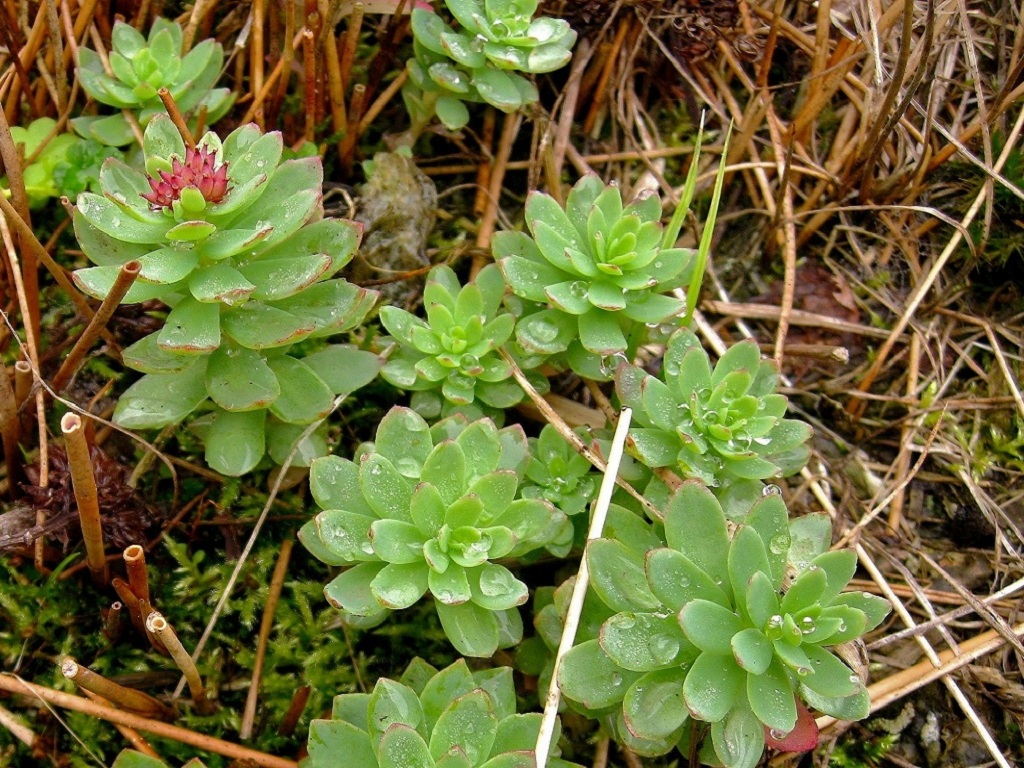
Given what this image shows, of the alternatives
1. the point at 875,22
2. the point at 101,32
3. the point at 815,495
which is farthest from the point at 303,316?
the point at 875,22

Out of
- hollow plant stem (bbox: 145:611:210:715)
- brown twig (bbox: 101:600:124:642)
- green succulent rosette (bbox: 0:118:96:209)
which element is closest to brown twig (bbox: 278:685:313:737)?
hollow plant stem (bbox: 145:611:210:715)

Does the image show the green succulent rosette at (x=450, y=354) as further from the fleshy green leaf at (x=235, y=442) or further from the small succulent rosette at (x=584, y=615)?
the small succulent rosette at (x=584, y=615)

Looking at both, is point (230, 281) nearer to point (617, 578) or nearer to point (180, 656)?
point (180, 656)

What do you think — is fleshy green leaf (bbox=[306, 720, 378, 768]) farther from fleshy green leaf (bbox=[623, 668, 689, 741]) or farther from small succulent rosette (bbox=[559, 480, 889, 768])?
fleshy green leaf (bbox=[623, 668, 689, 741])

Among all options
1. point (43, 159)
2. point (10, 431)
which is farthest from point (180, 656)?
point (43, 159)

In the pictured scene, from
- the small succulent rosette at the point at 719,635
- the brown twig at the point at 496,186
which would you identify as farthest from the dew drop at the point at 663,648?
the brown twig at the point at 496,186

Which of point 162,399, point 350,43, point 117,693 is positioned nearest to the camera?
point 117,693
